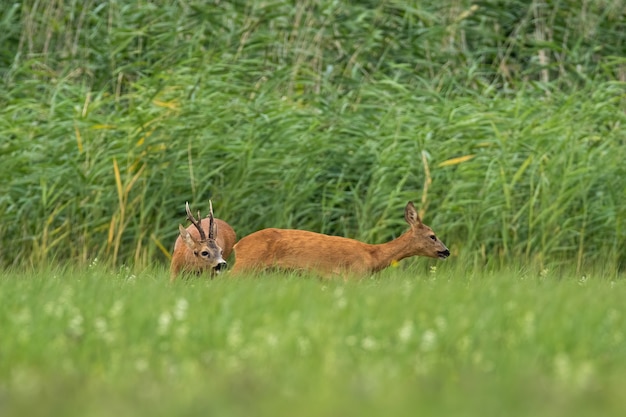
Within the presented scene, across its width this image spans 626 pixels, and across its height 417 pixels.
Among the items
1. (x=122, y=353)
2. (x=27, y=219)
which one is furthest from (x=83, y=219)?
(x=122, y=353)

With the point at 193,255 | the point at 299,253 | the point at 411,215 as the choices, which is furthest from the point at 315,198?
the point at 193,255

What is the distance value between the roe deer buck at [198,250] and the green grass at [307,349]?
2.99 feet

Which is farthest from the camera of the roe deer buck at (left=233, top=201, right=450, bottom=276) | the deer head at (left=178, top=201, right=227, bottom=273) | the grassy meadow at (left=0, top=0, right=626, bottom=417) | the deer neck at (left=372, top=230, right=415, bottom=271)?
the deer neck at (left=372, top=230, right=415, bottom=271)

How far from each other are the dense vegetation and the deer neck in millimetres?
759

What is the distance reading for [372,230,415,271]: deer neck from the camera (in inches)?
310

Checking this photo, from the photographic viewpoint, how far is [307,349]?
14.5 feet

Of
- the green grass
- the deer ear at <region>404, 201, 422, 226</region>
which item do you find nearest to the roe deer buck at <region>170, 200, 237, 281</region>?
the green grass

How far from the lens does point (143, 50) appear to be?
11.0 meters

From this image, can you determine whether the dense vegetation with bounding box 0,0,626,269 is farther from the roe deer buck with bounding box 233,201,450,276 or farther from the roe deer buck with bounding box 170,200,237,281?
the roe deer buck with bounding box 233,201,450,276

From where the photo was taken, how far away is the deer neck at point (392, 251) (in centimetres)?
788

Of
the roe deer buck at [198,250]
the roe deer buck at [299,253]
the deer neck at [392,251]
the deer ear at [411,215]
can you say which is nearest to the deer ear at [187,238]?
the roe deer buck at [198,250]

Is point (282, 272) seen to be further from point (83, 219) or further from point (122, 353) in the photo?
point (122, 353)

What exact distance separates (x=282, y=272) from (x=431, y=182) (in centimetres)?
183

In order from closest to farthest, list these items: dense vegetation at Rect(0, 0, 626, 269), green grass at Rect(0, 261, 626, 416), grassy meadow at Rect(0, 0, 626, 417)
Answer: green grass at Rect(0, 261, 626, 416)
grassy meadow at Rect(0, 0, 626, 417)
dense vegetation at Rect(0, 0, 626, 269)
